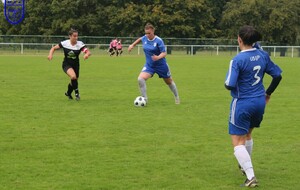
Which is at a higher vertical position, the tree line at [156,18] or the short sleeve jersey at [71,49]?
the short sleeve jersey at [71,49]

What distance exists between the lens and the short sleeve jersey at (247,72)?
5.78 meters

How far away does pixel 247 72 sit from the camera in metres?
5.85

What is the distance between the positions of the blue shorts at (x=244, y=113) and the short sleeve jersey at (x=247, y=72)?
65 mm

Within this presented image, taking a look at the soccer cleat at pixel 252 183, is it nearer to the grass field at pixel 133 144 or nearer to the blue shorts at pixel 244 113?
the grass field at pixel 133 144

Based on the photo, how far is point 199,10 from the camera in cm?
5716

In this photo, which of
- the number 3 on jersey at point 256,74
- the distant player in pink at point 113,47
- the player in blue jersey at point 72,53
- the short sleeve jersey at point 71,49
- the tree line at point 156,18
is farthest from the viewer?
the tree line at point 156,18

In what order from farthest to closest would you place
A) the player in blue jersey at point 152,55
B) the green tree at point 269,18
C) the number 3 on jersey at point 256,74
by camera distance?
the green tree at point 269,18, the player in blue jersey at point 152,55, the number 3 on jersey at point 256,74

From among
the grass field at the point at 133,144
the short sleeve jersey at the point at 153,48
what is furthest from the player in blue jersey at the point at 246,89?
the short sleeve jersey at the point at 153,48

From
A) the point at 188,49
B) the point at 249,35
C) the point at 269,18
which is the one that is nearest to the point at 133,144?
the point at 249,35

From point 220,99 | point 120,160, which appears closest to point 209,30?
point 220,99

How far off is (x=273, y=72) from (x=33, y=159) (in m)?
3.26

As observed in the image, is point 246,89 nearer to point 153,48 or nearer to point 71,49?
point 153,48

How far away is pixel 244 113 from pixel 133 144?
107 inches

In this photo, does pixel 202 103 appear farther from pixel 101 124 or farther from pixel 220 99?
pixel 101 124
